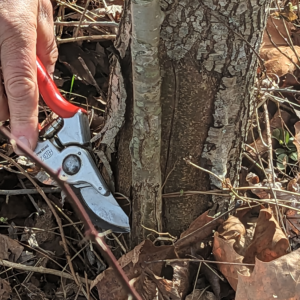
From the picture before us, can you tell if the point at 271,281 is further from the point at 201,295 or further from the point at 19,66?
the point at 19,66

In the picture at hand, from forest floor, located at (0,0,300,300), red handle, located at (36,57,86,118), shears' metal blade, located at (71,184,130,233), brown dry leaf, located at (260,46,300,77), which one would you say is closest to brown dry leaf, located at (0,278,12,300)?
forest floor, located at (0,0,300,300)

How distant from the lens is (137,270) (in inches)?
59.9

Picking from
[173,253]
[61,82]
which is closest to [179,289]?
[173,253]

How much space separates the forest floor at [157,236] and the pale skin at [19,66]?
0.27 meters

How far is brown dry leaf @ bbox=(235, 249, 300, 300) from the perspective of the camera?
1.33 m

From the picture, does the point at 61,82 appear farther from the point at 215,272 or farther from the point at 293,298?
the point at 293,298

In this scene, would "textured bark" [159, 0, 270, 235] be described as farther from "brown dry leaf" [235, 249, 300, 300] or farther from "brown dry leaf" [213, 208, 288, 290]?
"brown dry leaf" [235, 249, 300, 300]

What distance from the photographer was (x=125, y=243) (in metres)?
1.64

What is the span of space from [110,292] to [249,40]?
1042mm

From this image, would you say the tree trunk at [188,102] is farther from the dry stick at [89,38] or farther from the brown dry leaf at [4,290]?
the dry stick at [89,38]

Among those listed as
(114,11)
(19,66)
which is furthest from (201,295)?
(114,11)

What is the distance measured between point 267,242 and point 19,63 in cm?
111

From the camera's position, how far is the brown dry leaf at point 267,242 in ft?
4.96

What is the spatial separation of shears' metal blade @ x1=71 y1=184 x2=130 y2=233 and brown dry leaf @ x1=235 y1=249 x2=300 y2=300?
0.47 m
